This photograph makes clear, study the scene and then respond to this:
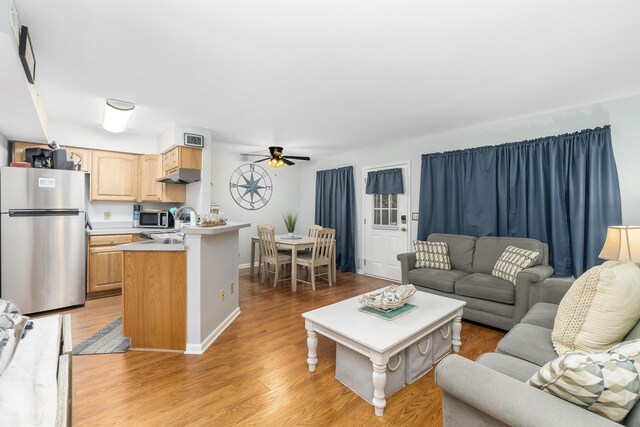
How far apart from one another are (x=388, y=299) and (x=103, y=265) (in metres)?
3.86

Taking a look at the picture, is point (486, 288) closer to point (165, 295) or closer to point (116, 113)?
point (165, 295)

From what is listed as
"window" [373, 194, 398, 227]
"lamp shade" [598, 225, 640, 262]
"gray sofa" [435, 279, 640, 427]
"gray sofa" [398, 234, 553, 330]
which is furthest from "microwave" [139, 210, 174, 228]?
"lamp shade" [598, 225, 640, 262]

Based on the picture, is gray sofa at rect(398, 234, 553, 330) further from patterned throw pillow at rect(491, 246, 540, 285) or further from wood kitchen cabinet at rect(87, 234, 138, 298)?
wood kitchen cabinet at rect(87, 234, 138, 298)

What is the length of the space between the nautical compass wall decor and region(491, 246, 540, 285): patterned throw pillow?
4528 millimetres

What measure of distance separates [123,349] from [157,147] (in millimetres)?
3246

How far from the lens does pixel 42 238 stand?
3363 millimetres

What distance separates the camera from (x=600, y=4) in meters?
1.62

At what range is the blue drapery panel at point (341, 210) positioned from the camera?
5.71 meters

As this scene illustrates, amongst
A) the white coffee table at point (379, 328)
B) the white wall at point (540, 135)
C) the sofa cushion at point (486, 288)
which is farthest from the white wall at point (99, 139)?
the sofa cushion at point (486, 288)

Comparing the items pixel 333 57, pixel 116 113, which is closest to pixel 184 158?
pixel 116 113

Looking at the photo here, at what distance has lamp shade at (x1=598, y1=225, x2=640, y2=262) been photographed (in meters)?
2.28

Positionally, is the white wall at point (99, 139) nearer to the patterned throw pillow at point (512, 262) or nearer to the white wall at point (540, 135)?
the white wall at point (540, 135)

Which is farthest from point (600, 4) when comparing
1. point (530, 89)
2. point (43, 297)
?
point (43, 297)

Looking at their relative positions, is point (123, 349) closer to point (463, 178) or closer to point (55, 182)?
point (55, 182)
